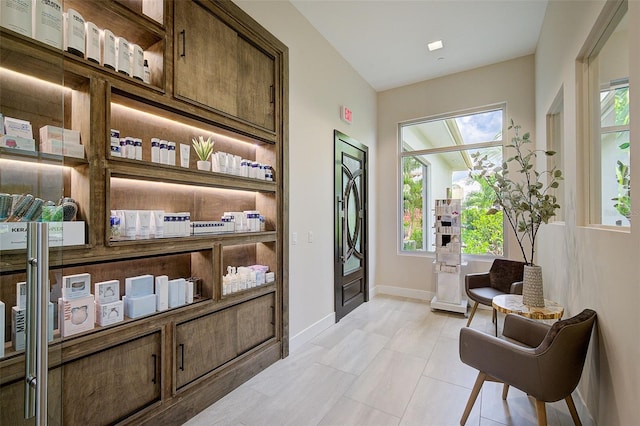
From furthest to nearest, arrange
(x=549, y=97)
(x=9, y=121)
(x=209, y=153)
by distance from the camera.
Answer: (x=549, y=97)
(x=209, y=153)
(x=9, y=121)

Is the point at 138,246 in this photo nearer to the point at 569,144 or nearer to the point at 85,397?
the point at 85,397

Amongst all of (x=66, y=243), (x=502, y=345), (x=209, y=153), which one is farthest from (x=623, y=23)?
(x=66, y=243)

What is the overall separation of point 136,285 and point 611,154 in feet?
10.1

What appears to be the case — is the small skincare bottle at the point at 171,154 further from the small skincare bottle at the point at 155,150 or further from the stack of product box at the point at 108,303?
the stack of product box at the point at 108,303

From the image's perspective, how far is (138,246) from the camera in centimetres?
177

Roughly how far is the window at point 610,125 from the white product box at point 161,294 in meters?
2.73

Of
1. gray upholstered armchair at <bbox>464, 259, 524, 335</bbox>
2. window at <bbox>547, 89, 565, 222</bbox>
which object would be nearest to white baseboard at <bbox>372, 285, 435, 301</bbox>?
gray upholstered armchair at <bbox>464, 259, 524, 335</bbox>

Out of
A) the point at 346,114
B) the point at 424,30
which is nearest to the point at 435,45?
the point at 424,30

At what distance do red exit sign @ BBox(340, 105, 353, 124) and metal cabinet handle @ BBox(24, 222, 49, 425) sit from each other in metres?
3.61

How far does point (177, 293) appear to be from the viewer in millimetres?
2027

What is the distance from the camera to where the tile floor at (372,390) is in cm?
204

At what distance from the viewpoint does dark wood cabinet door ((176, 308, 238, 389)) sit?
2010 millimetres

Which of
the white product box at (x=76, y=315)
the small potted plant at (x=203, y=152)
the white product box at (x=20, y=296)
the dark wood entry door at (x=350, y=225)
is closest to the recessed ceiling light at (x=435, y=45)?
the dark wood entry door at (x=350, y=225)

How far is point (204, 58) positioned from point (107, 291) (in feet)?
5.78
